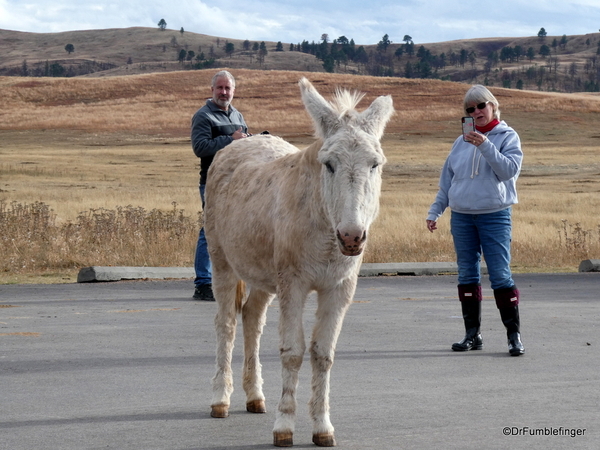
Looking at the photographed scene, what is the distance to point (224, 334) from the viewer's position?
6.75 meters

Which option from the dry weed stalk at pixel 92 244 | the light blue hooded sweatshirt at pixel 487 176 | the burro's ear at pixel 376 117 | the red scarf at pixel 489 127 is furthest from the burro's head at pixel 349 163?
the dry weed stalk at pixel 92 244

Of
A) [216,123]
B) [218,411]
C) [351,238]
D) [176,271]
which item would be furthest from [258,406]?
[176,271]

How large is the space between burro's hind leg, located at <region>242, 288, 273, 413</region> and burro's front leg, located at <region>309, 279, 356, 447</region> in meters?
0.82

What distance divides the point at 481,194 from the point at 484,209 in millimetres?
145

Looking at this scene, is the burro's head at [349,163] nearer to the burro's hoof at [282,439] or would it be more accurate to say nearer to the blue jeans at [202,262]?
the burro's hoof at [282,439]

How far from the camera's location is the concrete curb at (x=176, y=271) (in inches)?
544

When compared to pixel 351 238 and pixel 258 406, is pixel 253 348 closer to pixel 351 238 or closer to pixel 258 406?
pixel 258 406

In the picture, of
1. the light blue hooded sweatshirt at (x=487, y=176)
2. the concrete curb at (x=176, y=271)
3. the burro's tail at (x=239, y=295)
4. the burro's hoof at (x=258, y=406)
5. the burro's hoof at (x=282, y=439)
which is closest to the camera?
the burro's hoof at (x=282, y=439)

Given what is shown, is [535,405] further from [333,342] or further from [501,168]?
[501,168]

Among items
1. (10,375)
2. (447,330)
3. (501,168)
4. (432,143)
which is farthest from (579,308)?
(432,143)

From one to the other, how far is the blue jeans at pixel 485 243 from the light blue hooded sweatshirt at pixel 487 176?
10 centimetres

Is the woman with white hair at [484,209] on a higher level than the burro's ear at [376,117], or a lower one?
lower

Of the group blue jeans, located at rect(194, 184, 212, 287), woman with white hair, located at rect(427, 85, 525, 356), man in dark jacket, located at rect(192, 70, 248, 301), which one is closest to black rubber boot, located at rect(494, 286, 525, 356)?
woman with white hair, located at rect(427, 85, 525, 356)

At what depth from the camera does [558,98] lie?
104 metres
